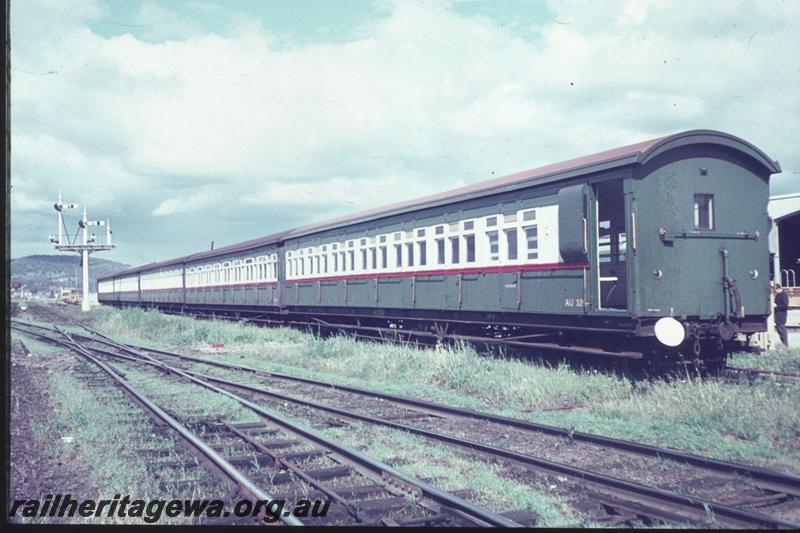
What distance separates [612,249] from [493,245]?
2.38m

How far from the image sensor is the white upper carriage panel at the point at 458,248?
11953mm

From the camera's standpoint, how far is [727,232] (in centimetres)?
1117

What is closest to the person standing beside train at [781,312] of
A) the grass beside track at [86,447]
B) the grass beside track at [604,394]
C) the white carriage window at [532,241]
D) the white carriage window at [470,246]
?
the grass beside track at [604,394]

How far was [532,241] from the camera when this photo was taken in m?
12.2

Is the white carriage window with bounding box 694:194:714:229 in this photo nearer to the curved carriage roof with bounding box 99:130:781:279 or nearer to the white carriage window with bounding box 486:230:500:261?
the curved carriage roof with bounding box 99:130:781:279

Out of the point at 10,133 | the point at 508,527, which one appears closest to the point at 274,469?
the point at 508,527

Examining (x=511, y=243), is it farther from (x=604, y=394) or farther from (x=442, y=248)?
(x=604, y=394)

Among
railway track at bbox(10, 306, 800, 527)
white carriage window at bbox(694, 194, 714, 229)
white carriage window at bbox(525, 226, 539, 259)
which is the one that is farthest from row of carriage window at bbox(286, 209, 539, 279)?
railway track at bbox(10, 306, 800, 527)

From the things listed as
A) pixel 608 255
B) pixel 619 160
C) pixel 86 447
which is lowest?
pixel 86 447

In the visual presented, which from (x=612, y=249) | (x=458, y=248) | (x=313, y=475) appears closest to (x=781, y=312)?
(x=612, y=249)

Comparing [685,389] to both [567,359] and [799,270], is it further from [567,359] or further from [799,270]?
[799,270]

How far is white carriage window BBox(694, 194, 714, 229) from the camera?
11.1 m

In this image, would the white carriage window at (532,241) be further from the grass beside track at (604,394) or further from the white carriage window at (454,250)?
the white carriage window at (454,250)

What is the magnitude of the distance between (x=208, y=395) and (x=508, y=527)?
312 inches
